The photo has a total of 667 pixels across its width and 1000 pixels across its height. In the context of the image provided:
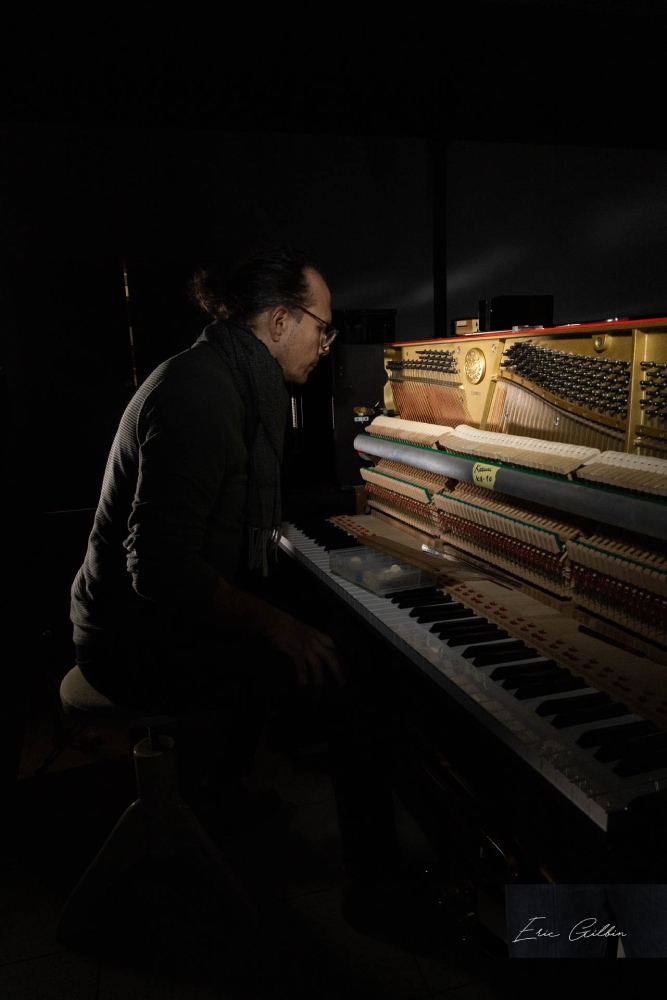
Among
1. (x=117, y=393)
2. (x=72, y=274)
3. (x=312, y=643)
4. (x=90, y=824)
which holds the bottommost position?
(x=90, y=824)

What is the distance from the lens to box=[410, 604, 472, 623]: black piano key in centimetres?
203

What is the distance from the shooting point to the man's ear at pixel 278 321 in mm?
2148

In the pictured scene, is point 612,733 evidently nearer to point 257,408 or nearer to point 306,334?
point 257,408

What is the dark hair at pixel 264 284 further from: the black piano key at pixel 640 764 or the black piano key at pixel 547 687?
the black piano key at pixel 640 764

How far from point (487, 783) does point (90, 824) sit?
5.19 feet

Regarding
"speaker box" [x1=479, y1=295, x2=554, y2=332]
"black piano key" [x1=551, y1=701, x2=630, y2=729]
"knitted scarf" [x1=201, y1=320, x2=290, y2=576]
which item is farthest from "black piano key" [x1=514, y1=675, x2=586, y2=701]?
"speaker box" [x1=479, y1=295, x2=554, y2=332]

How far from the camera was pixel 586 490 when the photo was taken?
6.03 feet

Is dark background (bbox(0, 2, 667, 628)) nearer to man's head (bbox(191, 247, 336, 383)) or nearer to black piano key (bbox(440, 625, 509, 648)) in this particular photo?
man's head (bbox(191, 247, 336, 383))

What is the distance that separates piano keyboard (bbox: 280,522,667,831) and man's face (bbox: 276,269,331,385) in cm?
82

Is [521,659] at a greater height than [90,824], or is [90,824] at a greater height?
[521,659]

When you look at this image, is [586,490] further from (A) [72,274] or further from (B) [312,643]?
(A) [72,274]

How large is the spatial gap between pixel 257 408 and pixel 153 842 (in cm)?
142

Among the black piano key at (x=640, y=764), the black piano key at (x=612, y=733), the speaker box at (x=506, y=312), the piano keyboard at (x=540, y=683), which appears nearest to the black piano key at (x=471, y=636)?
the piano keyboard at (x=540, y=683)

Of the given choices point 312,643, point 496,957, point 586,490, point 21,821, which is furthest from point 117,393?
point 496,957
